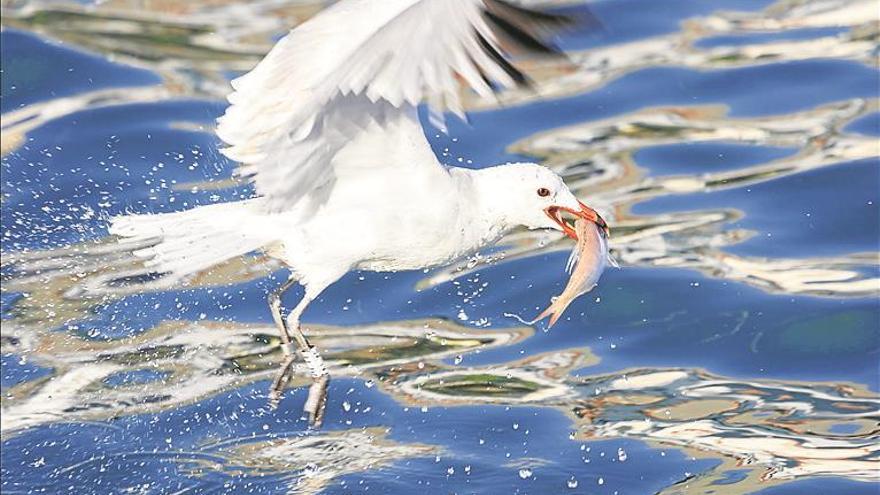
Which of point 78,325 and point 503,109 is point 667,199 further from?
point 78,325

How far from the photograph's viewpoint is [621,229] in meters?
9.38

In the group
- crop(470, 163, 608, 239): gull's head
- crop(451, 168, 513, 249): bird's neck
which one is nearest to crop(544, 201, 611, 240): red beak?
crop(470, 163, 608, 239): gull's head

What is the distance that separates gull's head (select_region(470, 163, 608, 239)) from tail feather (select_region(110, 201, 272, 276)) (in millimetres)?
902

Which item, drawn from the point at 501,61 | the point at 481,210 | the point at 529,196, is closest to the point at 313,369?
the point at 481,210

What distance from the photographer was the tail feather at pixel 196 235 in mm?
6523

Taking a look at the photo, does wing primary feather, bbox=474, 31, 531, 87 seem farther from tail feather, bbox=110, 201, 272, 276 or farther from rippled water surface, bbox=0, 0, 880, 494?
tail feather, bbox=110, 201, 272, 276

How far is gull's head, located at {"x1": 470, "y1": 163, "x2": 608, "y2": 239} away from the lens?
6492mm

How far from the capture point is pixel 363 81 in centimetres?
571

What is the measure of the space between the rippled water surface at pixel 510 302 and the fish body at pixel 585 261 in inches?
25.3

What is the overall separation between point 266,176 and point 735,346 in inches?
114

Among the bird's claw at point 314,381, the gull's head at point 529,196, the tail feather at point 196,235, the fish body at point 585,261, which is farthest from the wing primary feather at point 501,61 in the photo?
the bird's claw at point 314,381

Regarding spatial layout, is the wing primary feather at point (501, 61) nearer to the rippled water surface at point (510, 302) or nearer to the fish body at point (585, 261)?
the rippled water surface at point (510, 302)

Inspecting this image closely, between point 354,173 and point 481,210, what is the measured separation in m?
0.49

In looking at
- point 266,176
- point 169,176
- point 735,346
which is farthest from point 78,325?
point 735,346
